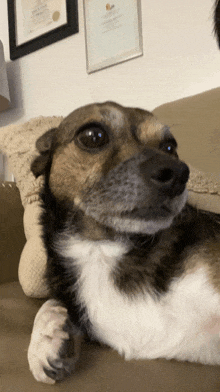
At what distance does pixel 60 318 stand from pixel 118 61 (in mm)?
1827

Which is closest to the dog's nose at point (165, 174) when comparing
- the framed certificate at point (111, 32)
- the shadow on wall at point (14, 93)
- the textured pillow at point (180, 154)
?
the textured pillow at point (180, 154)

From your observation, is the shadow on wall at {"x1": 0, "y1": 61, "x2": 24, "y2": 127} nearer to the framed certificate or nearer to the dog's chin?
the framed certificate

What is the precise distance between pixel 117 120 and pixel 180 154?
0.57m

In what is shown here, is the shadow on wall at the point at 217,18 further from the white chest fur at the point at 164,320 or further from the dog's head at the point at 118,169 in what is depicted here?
the white chest fur at the point at 164,320

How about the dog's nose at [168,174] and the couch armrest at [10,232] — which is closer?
the dog's nose at [168,174]

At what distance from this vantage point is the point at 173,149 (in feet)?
3.95

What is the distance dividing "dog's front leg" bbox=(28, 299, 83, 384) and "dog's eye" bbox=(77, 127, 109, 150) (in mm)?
538

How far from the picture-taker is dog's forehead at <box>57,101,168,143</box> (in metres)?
1.05

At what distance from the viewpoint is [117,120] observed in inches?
41.8

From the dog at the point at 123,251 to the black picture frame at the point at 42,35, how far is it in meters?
1.63

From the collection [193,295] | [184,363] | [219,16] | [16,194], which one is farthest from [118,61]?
[184,363]

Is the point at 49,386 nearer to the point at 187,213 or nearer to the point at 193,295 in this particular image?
the point at 193,295

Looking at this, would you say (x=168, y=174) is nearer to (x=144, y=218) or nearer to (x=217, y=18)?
(x=144, y=218)

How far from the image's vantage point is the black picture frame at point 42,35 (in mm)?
2391
